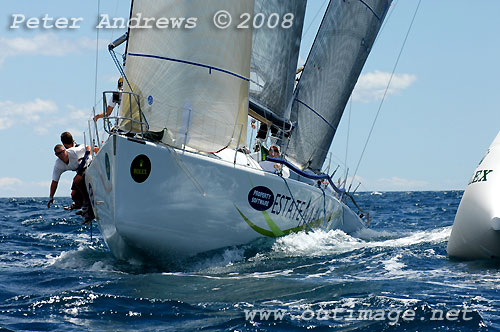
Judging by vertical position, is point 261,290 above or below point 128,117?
below

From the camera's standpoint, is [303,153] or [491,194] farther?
[303,153]

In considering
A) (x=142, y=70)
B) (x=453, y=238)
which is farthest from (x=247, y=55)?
(x=453, y=238)

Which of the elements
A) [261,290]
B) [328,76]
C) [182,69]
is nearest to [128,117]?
[182,69]

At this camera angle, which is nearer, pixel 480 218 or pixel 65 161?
pixel 480 218

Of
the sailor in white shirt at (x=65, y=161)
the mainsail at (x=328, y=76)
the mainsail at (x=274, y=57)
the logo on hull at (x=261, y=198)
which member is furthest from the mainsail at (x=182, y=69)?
the mainsail at (x=328, y=76)

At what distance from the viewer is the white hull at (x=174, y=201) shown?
774 cm

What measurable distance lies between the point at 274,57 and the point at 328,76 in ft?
7.36

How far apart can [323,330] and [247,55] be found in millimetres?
5056

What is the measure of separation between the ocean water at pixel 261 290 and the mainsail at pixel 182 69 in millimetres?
1758

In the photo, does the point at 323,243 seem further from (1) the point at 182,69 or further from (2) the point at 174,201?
(1) the point at 182,69

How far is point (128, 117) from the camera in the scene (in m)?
8.52

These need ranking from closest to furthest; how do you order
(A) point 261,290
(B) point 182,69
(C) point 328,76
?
(A) point 261,290, (B) point 182,69, (C) point 328,76

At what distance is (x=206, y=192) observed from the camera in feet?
26.6

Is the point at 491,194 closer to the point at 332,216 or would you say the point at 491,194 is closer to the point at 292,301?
the point at 292,301
